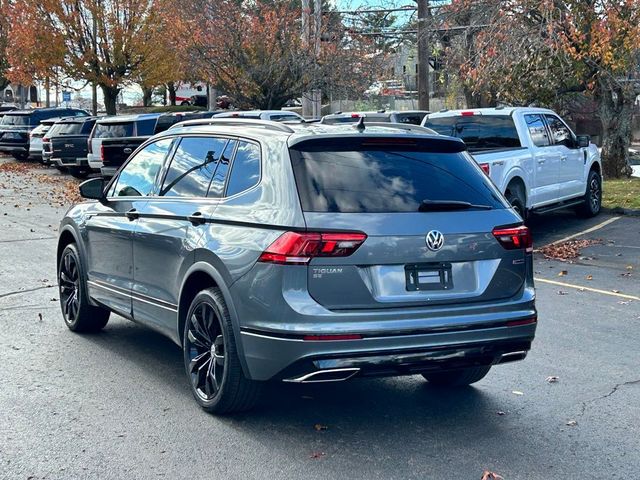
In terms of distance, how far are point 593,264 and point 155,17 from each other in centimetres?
2842

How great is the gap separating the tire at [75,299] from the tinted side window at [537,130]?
799 centimetres

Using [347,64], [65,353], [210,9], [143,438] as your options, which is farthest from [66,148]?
[143,438]

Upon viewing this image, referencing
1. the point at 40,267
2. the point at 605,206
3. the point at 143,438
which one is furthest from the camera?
the point at 605,206

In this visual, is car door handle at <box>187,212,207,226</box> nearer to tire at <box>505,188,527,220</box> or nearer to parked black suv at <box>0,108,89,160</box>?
tire at <box>505,188,527,220</box>

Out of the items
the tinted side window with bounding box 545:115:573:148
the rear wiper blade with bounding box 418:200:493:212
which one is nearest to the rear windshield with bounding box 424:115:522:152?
the tinted side window with bounding box 545:115:573:148

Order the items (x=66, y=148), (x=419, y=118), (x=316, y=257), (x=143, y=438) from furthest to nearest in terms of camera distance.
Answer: (x=66, y=148) < (x=419, y=118) < (x=143, y=438) < (x=316, y=257)

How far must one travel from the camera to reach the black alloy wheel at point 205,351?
5770mm

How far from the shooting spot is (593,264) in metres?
12.0

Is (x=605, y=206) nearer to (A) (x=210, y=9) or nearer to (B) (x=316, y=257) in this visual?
(B) (x=316, y=257)

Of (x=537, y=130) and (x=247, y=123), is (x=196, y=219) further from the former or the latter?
(x=537, y=130)

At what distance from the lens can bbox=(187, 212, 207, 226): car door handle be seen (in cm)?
599

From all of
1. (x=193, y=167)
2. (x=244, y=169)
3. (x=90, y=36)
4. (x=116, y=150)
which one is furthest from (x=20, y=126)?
(x=244, y=169)

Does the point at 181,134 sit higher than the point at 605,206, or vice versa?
the point at 181,134

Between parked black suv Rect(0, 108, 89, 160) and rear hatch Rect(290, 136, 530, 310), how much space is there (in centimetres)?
3062
